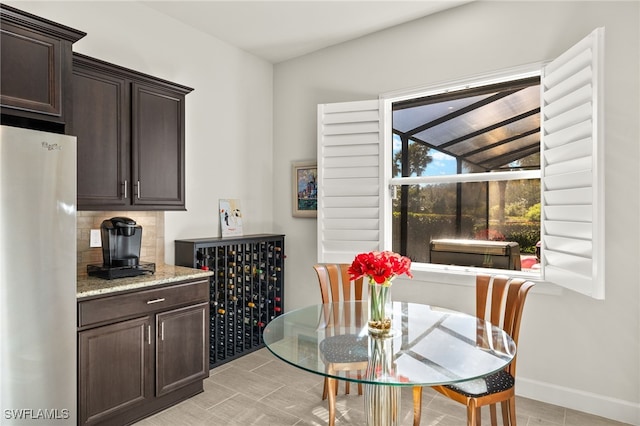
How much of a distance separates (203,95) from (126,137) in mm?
1139

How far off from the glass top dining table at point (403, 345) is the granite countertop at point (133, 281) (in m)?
0.93

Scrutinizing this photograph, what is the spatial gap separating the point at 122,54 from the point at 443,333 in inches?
122

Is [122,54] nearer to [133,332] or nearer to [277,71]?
[277,71]

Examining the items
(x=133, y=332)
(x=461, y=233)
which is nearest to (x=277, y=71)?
(x=461, y=233)

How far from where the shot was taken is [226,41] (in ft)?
12.7

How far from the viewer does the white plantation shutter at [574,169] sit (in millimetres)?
2270

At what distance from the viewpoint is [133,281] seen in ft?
8.33

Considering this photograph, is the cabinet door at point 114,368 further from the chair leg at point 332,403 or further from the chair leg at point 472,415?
the chair leg at point 472,415

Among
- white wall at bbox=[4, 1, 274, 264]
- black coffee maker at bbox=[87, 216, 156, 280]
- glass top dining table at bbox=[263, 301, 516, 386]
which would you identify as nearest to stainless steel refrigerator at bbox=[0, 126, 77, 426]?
black coffee maker at bbox=[87, 216, 156, 280]

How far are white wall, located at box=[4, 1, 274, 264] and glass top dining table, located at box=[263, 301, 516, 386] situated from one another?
5.93 feet

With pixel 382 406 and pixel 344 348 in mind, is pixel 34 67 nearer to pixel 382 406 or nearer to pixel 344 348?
pixel 344 348

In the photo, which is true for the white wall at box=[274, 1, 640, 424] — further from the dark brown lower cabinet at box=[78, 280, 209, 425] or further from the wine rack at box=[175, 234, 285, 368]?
the dark brown lower cabinet at box=[78, 280, 209, 425]

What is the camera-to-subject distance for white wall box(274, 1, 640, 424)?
8.27 feet

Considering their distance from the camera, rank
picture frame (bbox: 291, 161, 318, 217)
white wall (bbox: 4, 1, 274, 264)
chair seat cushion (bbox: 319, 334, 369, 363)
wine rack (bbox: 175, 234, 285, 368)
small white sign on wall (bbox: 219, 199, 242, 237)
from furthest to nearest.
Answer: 1. picture frame (bbox: 291, 161, 318, 217)
2. small white sign on wall (bbox: 219, 199, 242, 237)
3. wine rack (bbox: 175, 234, 285, 368)
4. white wall (bbox: 4, 1, 274, 264)
5. chair seat cushion (bbox: 319, 334, 369, 363)
